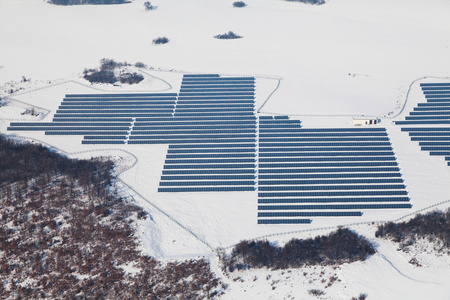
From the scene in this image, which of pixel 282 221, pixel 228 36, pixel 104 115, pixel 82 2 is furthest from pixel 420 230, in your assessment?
pixel 82 2

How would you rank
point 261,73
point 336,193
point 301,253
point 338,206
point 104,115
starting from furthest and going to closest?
point 261,73 < point 104,115 < point 336,193 < point 338,206 < point 301,253

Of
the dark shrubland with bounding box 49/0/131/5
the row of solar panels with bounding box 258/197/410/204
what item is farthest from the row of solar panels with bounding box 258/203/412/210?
the dark shrubland with bounding box 49/0/131/5

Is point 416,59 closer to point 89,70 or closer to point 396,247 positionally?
point 396,247

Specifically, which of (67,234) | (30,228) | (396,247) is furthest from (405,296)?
(30,228)

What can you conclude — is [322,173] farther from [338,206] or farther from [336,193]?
[338,206]

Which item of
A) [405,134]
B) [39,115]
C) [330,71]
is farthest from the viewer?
[330,71]

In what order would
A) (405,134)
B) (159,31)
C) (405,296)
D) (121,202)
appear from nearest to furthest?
1. (405,296)
2. (121,202)
3. (405,134)
4. (159,31)

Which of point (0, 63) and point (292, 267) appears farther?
point (0, 63)
